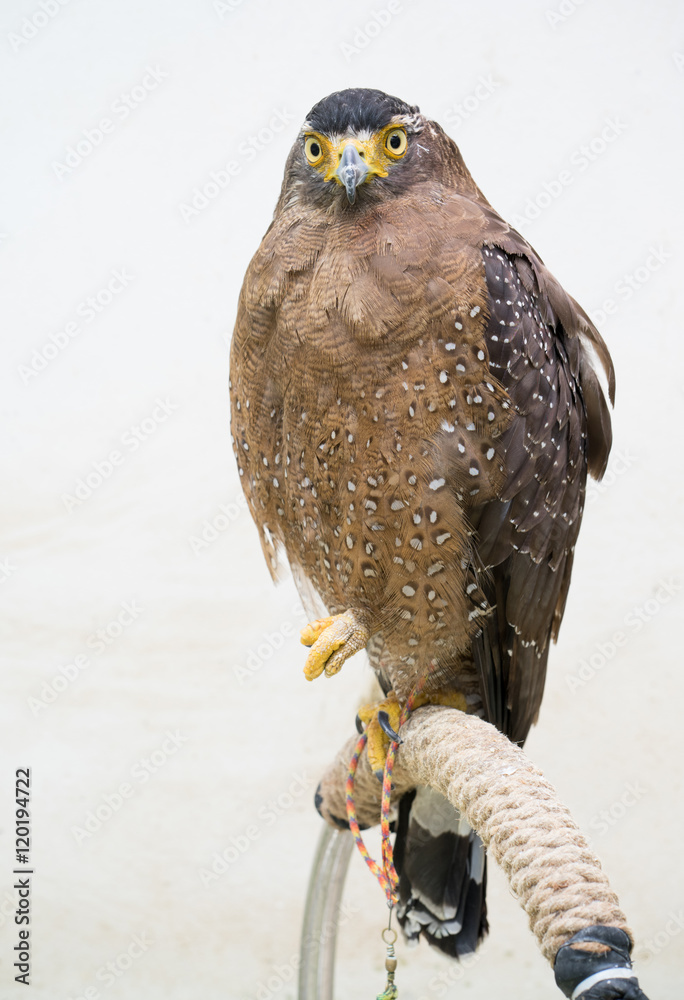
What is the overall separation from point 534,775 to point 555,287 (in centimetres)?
106

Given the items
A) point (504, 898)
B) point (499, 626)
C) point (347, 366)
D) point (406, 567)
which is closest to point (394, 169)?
point (347, 366)

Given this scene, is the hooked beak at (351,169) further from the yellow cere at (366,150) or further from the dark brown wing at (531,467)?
the dark brown wing at (531,467)

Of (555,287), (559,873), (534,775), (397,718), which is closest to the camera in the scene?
(559,873)

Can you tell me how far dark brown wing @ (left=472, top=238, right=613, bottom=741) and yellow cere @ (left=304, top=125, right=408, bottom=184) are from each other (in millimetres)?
272

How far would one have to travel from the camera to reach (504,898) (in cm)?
371

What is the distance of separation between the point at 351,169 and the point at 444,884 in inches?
66.8

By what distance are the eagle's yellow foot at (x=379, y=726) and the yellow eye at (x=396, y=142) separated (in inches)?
48.4

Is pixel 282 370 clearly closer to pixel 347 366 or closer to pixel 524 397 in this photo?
pixel 347 366

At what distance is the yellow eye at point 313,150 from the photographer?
1.70 m

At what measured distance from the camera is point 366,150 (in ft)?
5.36

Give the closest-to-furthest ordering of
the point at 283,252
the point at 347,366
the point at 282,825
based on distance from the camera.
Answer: the point at 347,366 < the point at 283,252 < the point at 282,825

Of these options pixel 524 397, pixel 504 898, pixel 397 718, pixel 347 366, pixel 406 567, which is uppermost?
pixel 347 366
